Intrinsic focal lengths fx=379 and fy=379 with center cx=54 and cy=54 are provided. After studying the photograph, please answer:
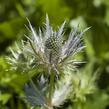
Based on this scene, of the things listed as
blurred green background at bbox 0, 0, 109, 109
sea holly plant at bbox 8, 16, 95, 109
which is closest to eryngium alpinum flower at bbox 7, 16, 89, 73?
sea holly plant at bbox 8, 16, 95, 109

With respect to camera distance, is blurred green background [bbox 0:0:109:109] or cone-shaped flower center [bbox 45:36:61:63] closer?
cone-shaped flower center [bbox 45:36:61:63]

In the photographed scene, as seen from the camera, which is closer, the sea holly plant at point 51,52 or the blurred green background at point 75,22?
the sea holly plant at point 51,52

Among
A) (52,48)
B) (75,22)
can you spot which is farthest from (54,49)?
(75,22)

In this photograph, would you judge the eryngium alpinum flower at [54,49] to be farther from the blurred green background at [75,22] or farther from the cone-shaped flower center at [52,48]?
the blurred green background at [75,22]

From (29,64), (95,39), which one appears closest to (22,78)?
(29,64)

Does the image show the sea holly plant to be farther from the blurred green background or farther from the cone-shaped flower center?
the blurred green background

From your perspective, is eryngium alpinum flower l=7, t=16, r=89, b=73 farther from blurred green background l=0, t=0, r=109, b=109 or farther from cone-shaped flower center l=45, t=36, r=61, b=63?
blurred green background l=0, t=0, r=109, b=109

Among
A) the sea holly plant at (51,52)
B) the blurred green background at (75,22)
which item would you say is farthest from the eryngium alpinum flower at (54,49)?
the blurred green background at (75,22)

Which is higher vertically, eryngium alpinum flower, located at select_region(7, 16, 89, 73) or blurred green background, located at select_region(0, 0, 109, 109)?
blurred green background, located at select_region(0, 0, 109, 109)

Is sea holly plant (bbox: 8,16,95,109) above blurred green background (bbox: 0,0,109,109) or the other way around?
the other way around

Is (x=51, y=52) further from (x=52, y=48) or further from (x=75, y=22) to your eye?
(x=75, y=22)

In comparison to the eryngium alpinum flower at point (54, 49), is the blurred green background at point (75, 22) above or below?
above
